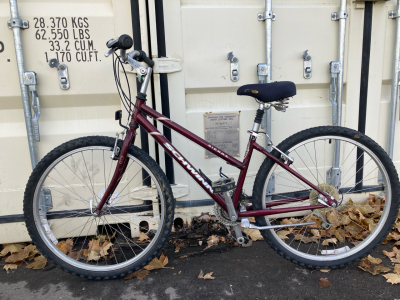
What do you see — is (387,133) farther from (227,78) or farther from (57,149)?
(57,149)

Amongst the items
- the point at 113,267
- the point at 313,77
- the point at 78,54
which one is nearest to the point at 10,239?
the point at 113,267

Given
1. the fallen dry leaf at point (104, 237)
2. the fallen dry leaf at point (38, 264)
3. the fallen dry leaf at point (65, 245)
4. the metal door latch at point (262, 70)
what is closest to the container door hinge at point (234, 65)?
the metal door latch at point (262, 70)

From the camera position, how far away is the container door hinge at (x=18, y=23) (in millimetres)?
1991

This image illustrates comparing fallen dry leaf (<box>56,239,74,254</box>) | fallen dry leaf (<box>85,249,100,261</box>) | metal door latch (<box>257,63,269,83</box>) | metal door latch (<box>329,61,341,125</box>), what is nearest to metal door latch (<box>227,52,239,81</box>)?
metal door latch (<box>257,63,269,83</box>)

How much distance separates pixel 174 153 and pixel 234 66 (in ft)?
2.80

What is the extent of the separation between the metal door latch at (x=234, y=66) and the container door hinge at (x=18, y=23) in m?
1.44

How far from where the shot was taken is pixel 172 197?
1938 millimetres

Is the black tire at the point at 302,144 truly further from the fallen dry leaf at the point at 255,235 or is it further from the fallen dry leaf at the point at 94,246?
the fallen dry leaf at the point at 94,246

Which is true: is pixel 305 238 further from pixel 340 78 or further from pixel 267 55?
pixel 267 55

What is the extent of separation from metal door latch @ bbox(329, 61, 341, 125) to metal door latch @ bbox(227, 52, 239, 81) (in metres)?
0.74

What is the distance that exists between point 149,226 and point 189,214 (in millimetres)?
341

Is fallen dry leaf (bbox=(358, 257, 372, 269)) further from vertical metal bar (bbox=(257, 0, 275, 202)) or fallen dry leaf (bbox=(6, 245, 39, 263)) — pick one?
fallen dry leaf (bbox=(6, 245, 39, 263))

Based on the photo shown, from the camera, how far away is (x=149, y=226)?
2.40 m

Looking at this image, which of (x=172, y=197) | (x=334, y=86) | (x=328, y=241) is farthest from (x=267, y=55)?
(x=328, y=241)
